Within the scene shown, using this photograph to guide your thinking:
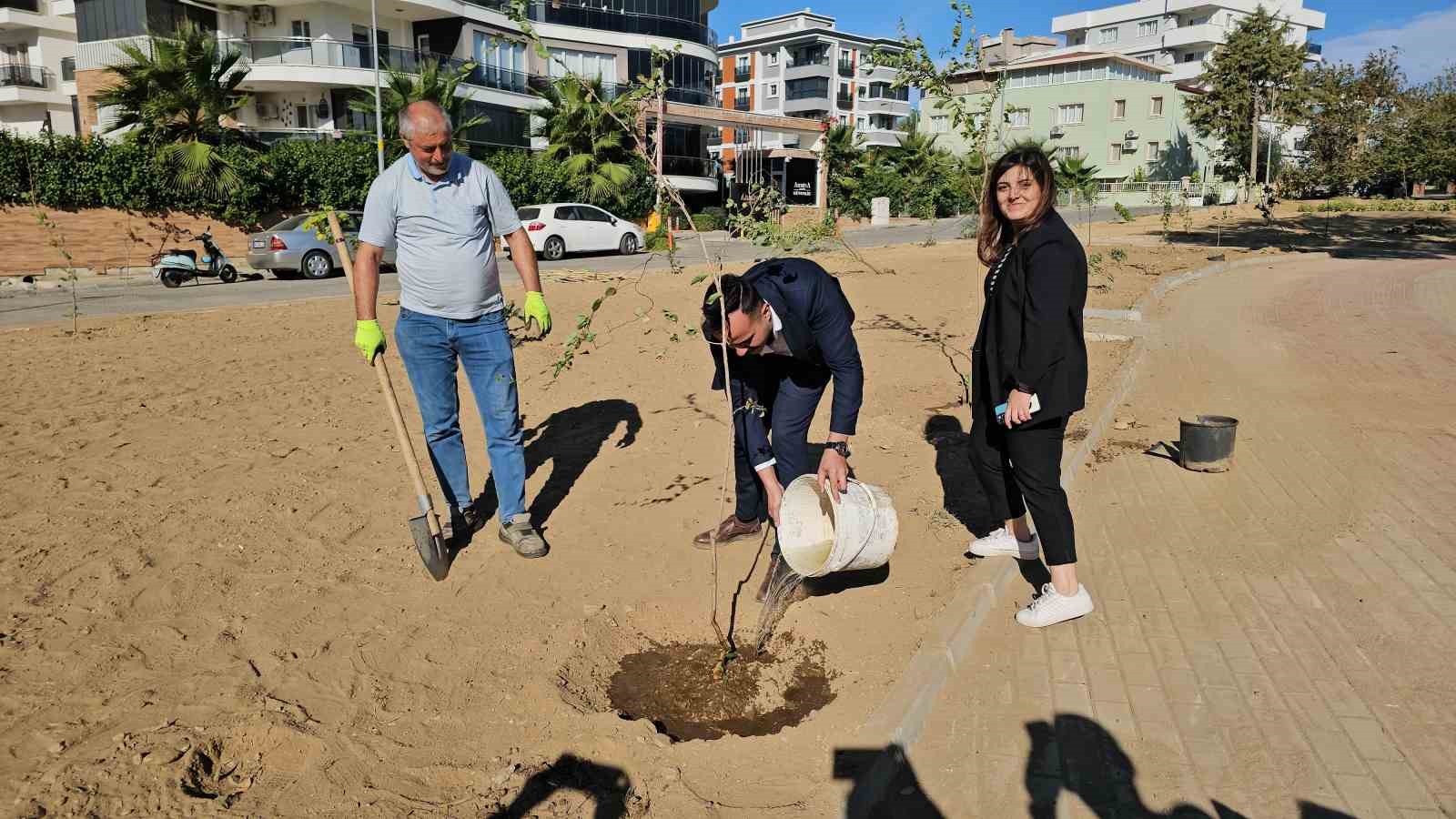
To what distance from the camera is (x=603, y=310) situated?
12273 mm

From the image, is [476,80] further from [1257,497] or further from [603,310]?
[1257,497]

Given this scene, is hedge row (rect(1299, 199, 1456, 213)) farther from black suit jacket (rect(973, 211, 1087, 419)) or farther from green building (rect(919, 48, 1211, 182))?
black suit jacket (rect(973, 211, 1087, 419))

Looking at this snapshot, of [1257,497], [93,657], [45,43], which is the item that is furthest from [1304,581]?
[45,43]

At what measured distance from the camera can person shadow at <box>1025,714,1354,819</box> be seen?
2.77 meters

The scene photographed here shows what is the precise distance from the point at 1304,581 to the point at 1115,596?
0.90m

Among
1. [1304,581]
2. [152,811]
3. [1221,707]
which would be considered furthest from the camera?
[1304,581]

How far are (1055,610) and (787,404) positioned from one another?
1.39 meters

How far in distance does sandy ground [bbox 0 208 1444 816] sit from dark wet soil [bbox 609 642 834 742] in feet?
0.45

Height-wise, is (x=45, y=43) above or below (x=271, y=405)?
above

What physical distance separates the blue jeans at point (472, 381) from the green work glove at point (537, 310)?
0.13m

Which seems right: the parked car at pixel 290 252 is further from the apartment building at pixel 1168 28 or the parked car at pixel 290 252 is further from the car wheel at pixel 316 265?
the apartment building at pixel 1168 28

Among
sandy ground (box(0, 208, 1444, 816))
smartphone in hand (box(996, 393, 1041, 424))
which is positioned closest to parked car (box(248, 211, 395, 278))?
sandy ground (box(0, 208, 1444, 816))

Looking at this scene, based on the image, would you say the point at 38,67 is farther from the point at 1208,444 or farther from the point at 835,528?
the point at 835,528

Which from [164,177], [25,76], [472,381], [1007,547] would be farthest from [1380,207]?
[25,76]
